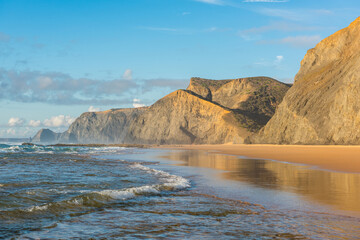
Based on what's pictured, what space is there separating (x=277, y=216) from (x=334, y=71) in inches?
1876

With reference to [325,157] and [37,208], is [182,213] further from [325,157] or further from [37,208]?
[325,157]

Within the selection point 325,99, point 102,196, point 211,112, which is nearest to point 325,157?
point 102,196

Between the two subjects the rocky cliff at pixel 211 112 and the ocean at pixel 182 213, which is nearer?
the ocean at pixel 182 213

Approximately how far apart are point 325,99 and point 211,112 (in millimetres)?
59205

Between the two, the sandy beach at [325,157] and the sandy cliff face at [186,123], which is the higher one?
the sandy cliff face at [186,123]

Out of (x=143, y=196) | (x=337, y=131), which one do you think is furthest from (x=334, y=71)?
(x=143, y=196)

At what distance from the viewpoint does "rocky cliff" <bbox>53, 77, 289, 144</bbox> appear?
9656 centimetres

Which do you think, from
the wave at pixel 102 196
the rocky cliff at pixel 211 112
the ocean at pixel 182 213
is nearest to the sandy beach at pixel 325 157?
the ocean at pixel 182 213

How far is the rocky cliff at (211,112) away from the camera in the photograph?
96562mm

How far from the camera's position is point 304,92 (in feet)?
178

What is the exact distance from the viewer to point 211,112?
10488 centimetres

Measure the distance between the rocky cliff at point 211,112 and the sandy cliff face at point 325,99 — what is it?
2821 cm

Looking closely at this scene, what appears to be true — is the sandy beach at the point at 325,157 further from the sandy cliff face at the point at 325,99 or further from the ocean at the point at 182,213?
the ocean at the point at 182,213

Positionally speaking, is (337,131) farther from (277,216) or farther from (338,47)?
(277,216)
